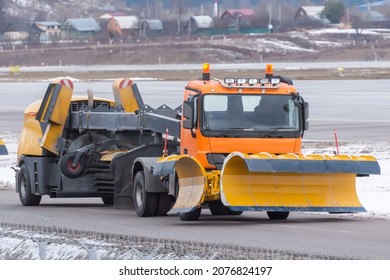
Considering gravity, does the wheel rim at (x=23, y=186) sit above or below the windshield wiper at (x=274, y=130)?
below

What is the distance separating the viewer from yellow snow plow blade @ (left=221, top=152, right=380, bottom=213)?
1762 centimetres

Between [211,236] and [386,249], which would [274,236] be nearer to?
[211,236]

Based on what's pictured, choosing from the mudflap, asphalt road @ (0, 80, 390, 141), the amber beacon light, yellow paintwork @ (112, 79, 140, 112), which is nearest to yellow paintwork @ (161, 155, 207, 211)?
the mudflap

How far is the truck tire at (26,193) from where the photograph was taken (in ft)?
75.5

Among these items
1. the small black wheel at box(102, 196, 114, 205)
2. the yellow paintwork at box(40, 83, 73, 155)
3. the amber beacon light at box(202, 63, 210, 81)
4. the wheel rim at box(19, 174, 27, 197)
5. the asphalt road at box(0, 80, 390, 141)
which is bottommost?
the asphalt road at box(0, 80, 390, 141)

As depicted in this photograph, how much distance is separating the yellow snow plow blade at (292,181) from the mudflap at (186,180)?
14.5 inches

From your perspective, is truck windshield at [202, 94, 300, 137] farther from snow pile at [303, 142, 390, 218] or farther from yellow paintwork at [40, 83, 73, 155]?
yellow paintwork at [40, 83, 73, 155]

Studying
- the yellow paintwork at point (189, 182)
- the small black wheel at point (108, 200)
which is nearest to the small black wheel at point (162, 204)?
the yellow paintwork at point (189, 182)

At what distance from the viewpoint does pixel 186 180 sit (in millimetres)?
18219

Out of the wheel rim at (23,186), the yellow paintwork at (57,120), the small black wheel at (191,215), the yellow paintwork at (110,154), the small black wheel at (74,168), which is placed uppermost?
the yellow paintwork at (57,120)

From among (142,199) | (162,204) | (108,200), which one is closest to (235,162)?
(162,204)

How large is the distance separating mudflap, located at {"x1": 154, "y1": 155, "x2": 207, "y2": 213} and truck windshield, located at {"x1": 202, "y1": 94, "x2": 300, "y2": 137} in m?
0.62

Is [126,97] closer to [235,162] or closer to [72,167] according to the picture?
[72,167]

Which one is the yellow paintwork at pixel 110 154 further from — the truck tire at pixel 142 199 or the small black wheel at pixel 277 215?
the small black wheel at pixel 277 215
